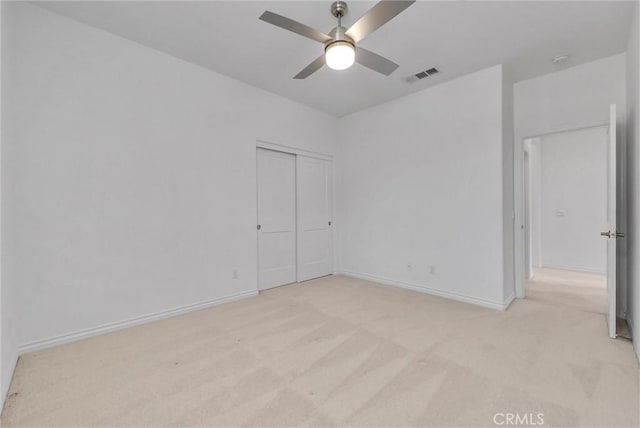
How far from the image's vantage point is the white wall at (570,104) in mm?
3043

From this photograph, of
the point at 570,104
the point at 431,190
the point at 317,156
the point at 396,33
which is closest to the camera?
the point at 396,33

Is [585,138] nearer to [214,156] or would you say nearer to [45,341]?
[214,156]

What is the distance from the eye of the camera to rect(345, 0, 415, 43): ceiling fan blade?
5.57ft

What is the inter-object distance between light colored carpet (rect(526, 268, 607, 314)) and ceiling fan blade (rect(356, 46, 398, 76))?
3.44 m

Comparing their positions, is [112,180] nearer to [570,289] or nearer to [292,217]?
[292,217]

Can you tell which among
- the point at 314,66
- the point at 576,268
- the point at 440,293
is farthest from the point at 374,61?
the point at 576,268

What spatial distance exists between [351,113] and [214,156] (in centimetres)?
257

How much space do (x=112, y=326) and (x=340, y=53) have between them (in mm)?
3181

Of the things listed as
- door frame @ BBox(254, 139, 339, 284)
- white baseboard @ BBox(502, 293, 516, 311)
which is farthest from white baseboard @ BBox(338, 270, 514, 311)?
door frame @ BBox(254, 139, 339, 284)

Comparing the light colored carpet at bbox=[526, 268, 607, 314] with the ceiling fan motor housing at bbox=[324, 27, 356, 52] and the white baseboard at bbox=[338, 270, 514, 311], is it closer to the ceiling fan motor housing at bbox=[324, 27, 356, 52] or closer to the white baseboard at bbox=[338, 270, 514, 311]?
the white baseboard at bbox=[338, 270, 514, 311]

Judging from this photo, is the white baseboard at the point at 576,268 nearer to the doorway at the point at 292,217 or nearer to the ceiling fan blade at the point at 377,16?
the doorway at the point at 292,217

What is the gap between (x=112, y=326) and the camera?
2.68m

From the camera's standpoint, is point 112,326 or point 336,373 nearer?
point 336,373

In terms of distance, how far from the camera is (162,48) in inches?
116
